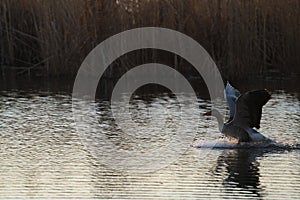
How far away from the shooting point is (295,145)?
10.7 meters

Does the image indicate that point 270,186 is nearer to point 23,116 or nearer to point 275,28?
point 23,116

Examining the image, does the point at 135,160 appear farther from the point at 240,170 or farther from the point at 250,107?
the point at 250,107

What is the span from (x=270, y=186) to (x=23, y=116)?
6036 mm

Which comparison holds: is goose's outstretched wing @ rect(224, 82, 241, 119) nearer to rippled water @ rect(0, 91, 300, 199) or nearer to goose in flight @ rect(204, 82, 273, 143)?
goose in flight @ rect(204, 82, 273, 143)

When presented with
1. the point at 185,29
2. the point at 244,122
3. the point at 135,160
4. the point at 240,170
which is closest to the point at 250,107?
the point at 244,122

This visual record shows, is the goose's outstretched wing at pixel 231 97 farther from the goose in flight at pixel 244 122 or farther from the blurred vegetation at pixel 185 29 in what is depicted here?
the blurred vegetation at pixel 185 29

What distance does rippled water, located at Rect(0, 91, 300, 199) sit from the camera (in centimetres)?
841

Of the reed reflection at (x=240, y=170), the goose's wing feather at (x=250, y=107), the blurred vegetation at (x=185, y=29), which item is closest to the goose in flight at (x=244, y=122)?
the goose's wing feather at (x=250, y=107)

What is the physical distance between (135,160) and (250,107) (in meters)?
1.79

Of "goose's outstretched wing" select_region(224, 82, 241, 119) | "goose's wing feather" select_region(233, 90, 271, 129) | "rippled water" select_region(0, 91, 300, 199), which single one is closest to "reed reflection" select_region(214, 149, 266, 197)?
"rippled water" select_region(0, 91, 300, 199)

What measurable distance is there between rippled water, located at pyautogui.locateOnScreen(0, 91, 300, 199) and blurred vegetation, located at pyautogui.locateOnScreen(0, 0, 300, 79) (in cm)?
478

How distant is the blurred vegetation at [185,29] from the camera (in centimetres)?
1877

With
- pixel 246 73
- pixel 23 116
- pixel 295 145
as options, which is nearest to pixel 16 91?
pixel 23 116

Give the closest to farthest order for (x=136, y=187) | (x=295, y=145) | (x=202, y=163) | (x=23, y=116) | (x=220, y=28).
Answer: (x=136, y=187), (x=202, y=163), (x=295, y=145), (x=23, y=116), (x=220, y=28)
